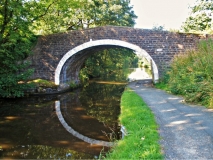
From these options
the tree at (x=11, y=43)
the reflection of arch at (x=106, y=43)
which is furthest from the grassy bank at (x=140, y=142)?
the reflection of arch at (x=106, y=43)

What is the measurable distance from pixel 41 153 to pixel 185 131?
8.39ft

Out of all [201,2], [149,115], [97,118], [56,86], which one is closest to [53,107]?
[97,118]

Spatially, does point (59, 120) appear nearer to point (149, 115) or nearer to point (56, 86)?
point (149, 115)

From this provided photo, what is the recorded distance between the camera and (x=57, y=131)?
17.1 feet

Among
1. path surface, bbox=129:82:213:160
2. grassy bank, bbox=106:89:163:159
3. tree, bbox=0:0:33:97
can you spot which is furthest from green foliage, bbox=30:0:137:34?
grassy bank, bbox=106:89:163:159

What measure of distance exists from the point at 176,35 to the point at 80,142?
8801 mm

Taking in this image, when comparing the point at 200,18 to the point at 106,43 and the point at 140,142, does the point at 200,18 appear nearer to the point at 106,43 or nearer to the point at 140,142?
the point at 106,43

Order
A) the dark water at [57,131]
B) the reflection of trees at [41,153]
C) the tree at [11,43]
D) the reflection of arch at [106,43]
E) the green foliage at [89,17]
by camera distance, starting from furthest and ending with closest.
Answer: the green foliage at [89,17] → the reflection of arch at [106,43] → the tree at [11,43] → the dark water at [57,131] → the reflection of trees at [41,153]

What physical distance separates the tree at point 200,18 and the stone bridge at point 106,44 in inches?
134

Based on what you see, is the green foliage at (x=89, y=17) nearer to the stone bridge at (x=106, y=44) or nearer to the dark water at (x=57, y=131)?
the stone bridge at (x=106, y=44)

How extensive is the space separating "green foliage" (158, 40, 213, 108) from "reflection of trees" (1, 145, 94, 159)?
10.7 feet

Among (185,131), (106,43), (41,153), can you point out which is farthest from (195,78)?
(106,43)

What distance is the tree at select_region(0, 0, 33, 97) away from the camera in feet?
29.2

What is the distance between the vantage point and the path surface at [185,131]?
273 centimetres
